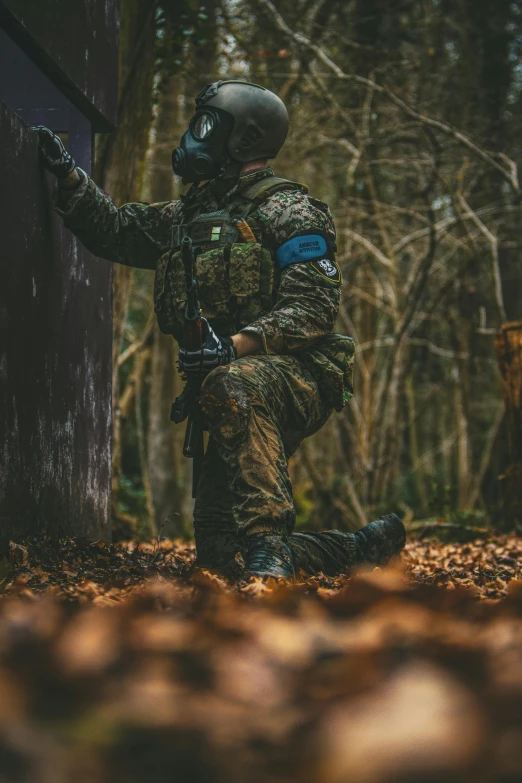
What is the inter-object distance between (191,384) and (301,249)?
2.51ft

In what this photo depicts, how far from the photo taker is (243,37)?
10219 mm

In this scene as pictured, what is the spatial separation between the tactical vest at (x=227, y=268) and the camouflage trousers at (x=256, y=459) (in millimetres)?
344

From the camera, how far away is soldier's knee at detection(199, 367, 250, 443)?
350cm

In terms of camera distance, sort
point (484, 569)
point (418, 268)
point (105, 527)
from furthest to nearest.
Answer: point (418, 268) → point (105, 527) → point (484, 569)

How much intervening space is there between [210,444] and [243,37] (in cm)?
731

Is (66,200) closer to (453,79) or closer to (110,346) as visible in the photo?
(110,346)

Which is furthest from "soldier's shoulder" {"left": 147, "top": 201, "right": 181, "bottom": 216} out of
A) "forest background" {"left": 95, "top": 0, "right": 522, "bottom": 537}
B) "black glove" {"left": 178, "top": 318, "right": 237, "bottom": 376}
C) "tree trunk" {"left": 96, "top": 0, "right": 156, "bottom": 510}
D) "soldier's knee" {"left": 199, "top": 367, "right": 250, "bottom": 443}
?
"forest background" {"left": 95, "top": 0, "right": 522, "bottom": 537}

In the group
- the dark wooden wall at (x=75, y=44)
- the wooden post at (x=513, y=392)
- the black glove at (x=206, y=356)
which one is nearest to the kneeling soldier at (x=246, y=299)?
the black glove at (x=206, y=356)

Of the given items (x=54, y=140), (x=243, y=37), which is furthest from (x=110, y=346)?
(x=243, y=37)

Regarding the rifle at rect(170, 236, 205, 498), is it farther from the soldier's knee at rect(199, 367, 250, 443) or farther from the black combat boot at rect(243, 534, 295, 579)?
the black combat boot at rect(243, 534, 295, 579)

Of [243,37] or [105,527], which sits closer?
[105,527]

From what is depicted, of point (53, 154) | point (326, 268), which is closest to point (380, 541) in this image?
point (326, 268)

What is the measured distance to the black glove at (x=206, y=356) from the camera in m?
3.60

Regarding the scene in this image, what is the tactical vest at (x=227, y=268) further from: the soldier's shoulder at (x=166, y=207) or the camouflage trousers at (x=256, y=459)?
the camouflage trousers at (x=256, y=459)
